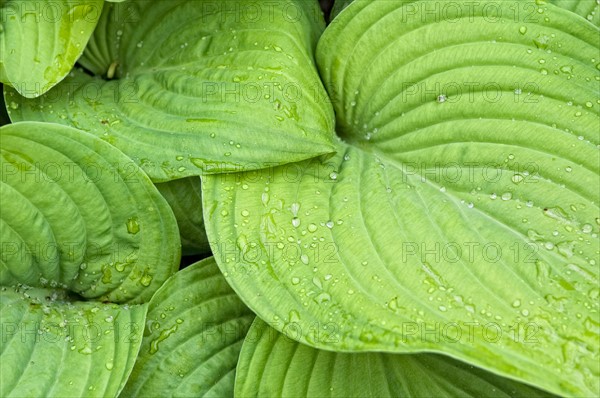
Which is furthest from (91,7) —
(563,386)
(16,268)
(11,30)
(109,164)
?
(563,386)

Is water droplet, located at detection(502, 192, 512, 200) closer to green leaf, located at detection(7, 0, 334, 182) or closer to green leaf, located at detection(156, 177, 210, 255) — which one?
green leaf, located at detection(7, 0, 334, 182)

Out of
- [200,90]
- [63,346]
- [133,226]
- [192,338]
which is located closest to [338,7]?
[200,90]

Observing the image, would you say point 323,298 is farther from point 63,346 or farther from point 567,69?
point 567,69

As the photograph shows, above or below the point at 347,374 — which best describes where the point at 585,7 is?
above

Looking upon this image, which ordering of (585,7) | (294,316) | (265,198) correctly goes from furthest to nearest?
1. (585,7)
2. (265,198)
3. (294,316)

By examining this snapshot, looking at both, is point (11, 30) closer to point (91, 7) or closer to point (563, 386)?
point (91, 7)

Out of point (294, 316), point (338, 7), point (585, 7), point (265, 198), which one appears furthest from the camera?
point (338, 7)
